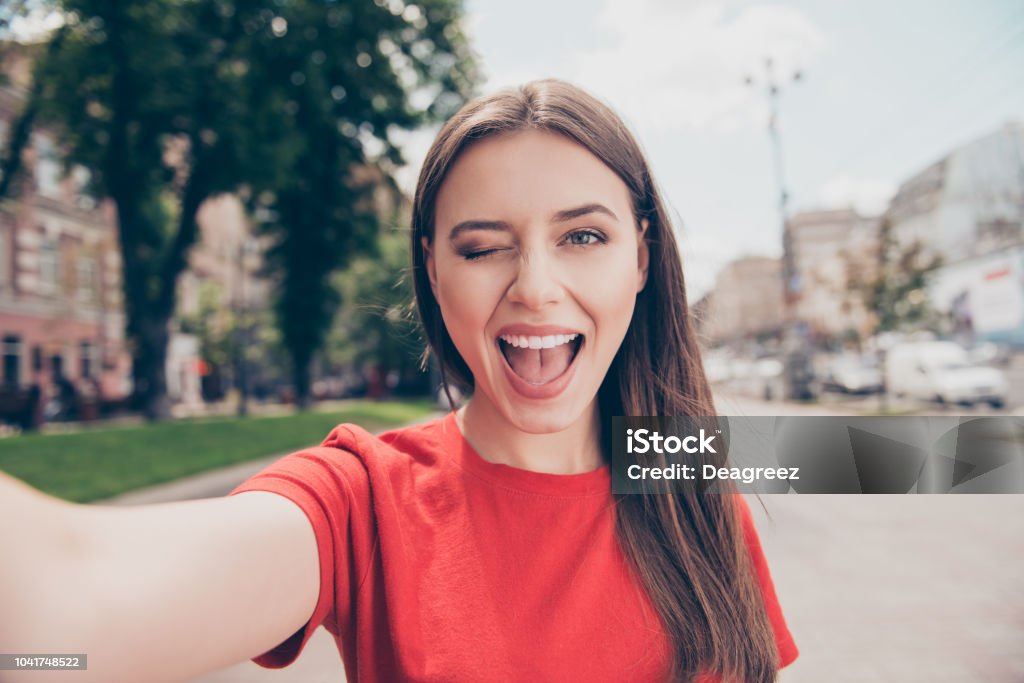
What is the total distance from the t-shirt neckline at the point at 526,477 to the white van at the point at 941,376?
2135 centimetres

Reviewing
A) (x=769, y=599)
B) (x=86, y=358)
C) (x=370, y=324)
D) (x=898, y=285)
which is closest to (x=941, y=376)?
(x=898, y=285)

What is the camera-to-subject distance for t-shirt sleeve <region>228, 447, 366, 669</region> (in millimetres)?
1014

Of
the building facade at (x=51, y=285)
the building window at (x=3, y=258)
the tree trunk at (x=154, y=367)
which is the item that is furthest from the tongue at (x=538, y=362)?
the building window at (x=3, y=258)

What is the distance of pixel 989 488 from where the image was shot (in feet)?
7.23

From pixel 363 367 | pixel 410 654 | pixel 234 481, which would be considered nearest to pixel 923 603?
pixel 410 654

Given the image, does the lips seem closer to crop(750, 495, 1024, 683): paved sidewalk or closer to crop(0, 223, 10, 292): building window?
crop(750, 495, 1024, 683): paved sidewalk

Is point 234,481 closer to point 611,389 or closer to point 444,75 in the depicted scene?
point 611,389

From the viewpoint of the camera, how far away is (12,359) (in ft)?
78.8

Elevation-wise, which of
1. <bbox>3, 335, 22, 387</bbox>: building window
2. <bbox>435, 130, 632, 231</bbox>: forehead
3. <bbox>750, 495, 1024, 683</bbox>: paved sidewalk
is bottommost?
<bbox>750, 495, 1024, 683</bbox>: paved sidewalk

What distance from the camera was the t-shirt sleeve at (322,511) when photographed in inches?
39.9

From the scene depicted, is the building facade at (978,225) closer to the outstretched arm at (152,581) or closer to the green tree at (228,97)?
the green tree at (228,97)

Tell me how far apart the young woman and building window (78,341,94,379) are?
104 ft

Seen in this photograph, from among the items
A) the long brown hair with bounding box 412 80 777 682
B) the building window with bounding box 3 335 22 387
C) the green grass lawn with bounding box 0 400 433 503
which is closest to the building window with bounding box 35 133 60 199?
the building window with bounding box 3 335 22 387

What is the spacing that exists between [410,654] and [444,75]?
1758cm
